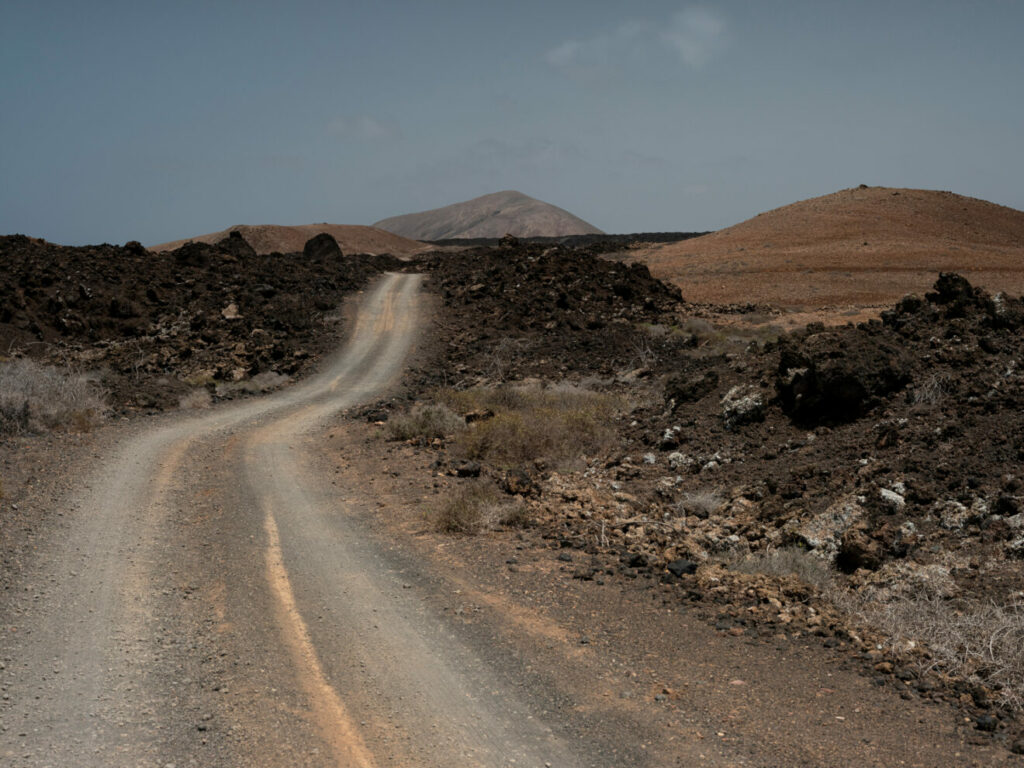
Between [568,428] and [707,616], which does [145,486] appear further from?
[707,616]

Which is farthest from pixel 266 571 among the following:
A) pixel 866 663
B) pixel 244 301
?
pixel 244 301

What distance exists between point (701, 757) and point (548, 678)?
1354 mm

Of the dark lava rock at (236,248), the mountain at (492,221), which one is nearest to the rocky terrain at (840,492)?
the dark lava rock at (236,248)

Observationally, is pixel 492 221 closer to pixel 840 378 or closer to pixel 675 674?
pixel 840 378

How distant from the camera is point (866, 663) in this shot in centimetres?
548

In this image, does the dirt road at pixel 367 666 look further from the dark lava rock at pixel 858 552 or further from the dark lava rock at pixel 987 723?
the dark lava rock at pixel 858 552

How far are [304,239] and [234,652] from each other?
A: 2796 inches

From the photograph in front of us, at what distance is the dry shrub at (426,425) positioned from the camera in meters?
14.0

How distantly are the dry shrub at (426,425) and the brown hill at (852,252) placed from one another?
25240 mm

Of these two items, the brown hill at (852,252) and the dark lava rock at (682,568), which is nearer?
the dark lava rock at (682,568)

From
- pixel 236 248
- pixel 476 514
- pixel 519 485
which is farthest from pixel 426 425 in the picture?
pixel 236 248

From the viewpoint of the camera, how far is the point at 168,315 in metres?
29.8

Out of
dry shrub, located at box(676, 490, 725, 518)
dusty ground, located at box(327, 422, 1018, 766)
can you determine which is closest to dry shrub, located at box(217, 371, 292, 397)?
dusty ground, located at box(327, 422, 1018, 766)

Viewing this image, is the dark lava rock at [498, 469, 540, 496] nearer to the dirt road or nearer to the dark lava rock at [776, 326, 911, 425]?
the dirt road
